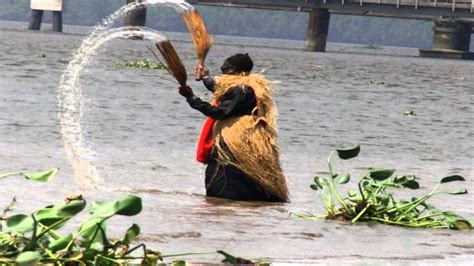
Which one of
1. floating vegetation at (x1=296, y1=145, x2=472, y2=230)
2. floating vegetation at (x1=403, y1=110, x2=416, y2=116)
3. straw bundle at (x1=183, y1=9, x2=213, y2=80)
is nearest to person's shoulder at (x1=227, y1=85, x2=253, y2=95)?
straw bundle at (x1=183, y1=9, x2=213, y2=80)

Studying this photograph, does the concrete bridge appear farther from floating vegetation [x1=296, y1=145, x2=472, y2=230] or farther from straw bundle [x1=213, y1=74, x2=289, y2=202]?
floating vegetation [x1=296, y1=145, x2=472, y2=230]

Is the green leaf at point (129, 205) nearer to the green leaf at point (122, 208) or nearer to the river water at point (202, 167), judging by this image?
the green leaf at point (122, 208)

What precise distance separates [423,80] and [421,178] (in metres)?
55.5

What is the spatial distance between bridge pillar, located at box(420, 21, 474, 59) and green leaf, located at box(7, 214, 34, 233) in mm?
119494

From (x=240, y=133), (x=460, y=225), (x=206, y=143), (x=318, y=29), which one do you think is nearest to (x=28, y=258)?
(x=240, y=133)

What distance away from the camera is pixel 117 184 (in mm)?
18688

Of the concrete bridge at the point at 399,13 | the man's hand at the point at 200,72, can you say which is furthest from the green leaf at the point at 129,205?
the concrete bridge at the point at 399,13

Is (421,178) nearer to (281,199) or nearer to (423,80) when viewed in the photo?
(281,199)

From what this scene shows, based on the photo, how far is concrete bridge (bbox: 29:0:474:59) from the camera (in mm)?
121250

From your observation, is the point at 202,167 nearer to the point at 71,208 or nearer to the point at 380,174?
the point at 380,174

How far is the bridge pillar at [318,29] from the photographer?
13300 centimetres

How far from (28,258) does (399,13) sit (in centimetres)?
11412

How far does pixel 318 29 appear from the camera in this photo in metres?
134

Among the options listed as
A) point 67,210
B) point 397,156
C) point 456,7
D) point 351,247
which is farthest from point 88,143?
point 456,7
